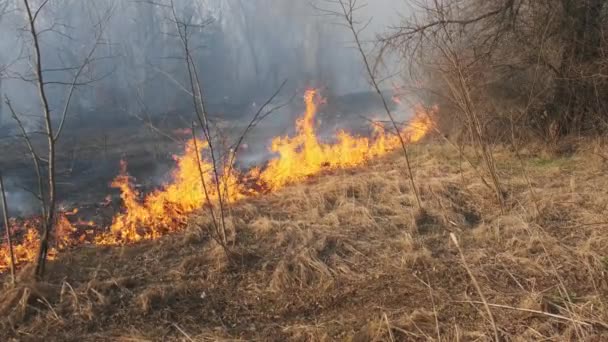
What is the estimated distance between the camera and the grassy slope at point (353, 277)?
3.33 m

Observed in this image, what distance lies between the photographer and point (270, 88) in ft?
133

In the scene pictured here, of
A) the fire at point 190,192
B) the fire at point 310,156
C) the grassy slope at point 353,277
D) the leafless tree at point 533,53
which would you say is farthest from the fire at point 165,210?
the leafless tree at point 533,53

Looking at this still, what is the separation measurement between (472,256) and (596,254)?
1024 millimetres

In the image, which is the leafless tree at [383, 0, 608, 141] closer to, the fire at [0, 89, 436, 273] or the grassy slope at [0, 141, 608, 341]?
the fire at [0, 89, 436, 273]

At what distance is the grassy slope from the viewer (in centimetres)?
333

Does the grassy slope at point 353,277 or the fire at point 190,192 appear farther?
the fire at point 190,192

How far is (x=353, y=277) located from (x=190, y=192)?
3.92 m

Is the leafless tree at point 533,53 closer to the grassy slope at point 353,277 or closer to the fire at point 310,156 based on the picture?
the fire at point 310,156

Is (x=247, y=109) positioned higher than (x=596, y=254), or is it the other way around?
(x=247, y=109)

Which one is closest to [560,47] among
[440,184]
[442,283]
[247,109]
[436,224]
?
[440,184]

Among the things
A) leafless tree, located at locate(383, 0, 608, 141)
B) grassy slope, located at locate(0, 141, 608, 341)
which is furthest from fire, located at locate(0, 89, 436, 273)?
leafless tree, located at locate(383, 0, 608, 141)

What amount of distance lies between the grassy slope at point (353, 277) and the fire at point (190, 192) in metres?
0.58

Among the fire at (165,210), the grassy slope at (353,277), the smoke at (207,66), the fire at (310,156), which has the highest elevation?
the smoke at (207,66)

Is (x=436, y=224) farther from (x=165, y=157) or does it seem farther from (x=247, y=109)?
(x=247, y=109)
